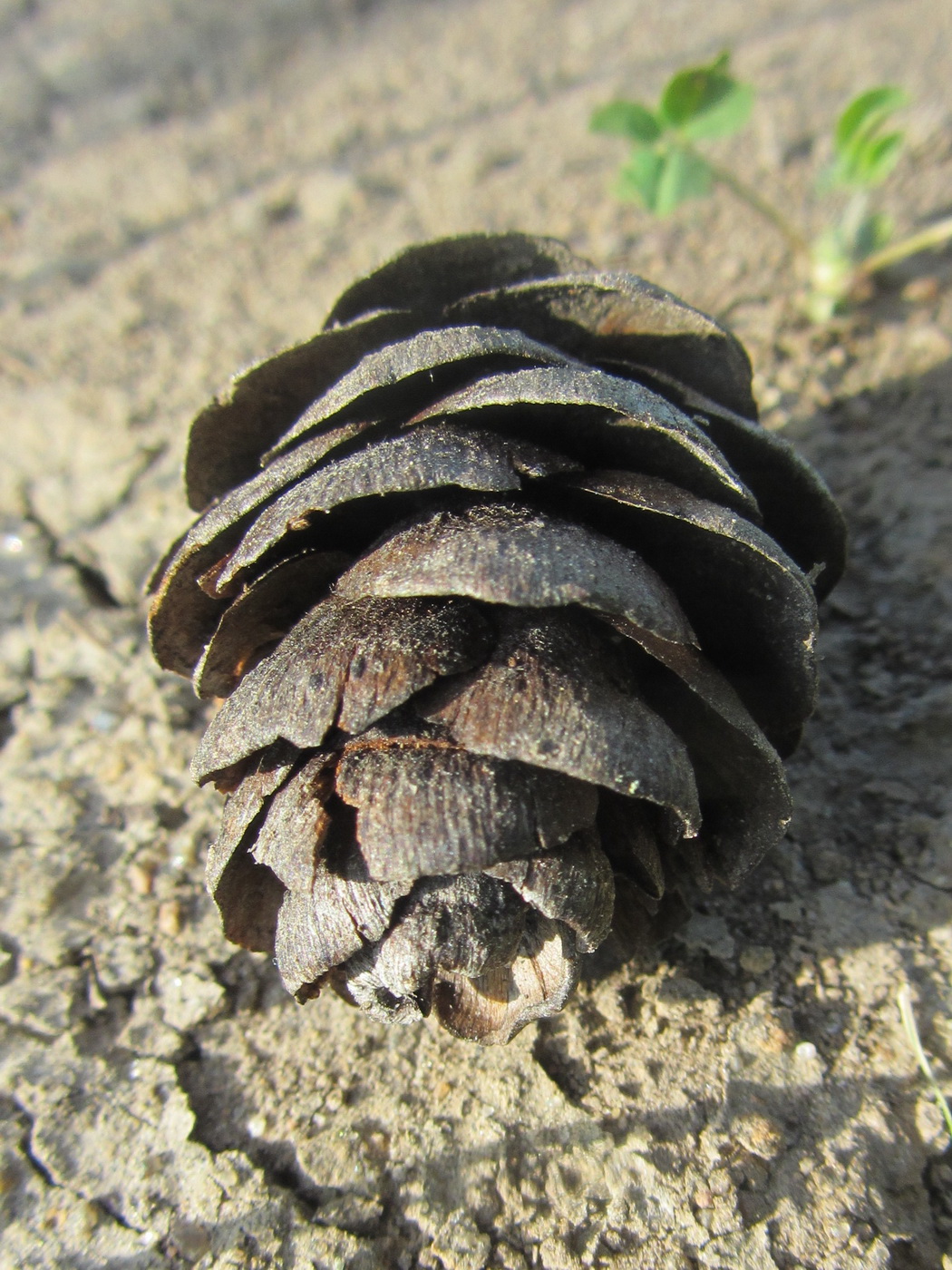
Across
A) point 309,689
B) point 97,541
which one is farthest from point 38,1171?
point 97,541

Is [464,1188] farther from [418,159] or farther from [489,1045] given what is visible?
[418,159]

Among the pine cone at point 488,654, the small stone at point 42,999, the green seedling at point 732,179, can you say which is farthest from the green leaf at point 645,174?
the small stone at point 42,999

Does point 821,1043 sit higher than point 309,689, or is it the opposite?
point 309,689

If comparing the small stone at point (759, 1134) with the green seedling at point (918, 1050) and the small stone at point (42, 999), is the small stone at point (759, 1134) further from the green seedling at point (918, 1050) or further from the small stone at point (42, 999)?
the small stone at point (42, 999)

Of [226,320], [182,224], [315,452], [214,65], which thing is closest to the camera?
[315,452]

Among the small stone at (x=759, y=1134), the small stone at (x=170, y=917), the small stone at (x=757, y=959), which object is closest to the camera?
the small stone at (x=759, y=1134)

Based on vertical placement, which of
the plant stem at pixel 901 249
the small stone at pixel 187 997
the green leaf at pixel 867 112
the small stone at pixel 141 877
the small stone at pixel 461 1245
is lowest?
the small stone at pixel 461 1245

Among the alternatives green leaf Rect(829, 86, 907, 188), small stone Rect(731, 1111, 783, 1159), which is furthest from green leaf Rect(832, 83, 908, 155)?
small stone Rect(731, 1111, 783, 1159)
